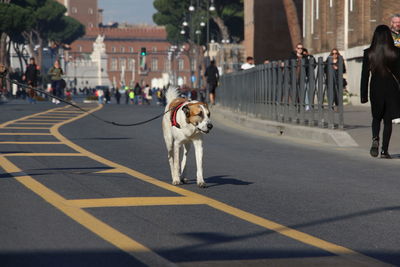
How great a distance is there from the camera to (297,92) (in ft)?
67.3

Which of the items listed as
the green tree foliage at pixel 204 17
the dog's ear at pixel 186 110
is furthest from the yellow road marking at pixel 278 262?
the green tree foliage at pixel 204 17

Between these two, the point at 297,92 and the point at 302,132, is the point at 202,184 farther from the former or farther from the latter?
the point at 297,92

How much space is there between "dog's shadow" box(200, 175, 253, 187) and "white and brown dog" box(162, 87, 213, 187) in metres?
0.34

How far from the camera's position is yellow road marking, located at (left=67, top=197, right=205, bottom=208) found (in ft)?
27.0

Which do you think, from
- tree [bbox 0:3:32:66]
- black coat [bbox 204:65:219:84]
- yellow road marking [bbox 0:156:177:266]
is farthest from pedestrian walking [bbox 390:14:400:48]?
tree [bbox 0:3:32:66]

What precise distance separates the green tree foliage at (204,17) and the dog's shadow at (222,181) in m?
70.6

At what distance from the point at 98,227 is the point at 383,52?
24.8 feet

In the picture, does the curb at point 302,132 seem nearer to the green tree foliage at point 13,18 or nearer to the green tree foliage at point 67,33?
the green tree foliage at point 13,18

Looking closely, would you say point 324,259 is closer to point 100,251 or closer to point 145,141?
point 100,251

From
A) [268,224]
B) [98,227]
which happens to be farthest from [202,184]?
[98,227]

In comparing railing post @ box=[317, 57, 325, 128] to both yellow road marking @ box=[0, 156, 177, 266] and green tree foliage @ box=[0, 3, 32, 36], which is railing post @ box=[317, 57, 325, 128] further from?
green tree foliage @ box=[0, 3, 32, 36]

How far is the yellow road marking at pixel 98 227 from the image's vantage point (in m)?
5.86

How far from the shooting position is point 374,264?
5738 mm

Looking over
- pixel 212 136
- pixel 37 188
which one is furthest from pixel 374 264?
pixel 212 136
